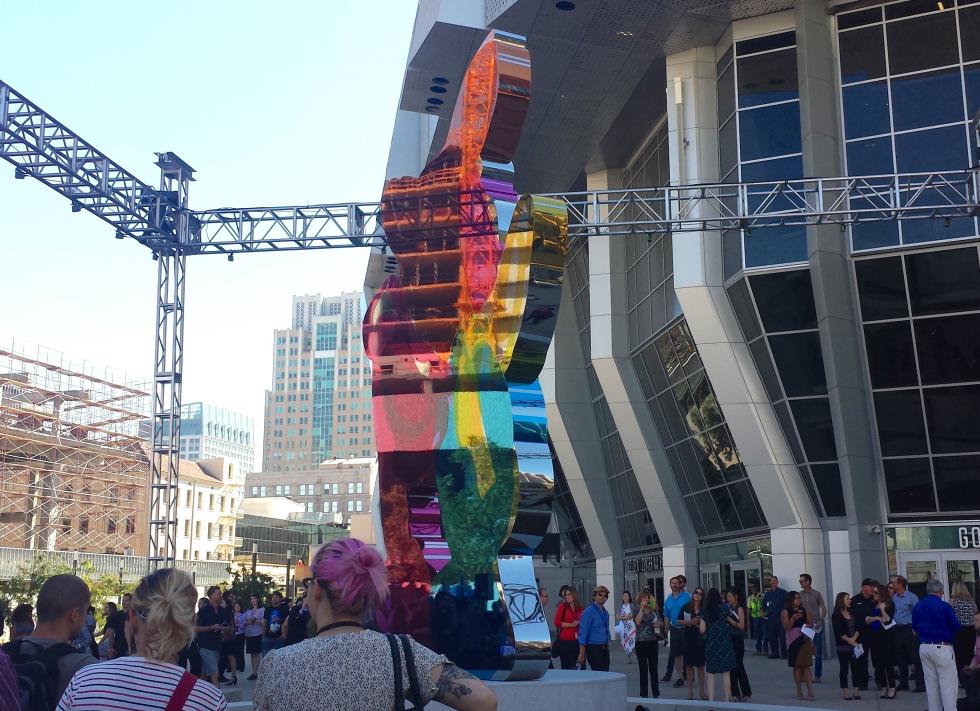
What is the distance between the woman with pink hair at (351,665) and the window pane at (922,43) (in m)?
23.1

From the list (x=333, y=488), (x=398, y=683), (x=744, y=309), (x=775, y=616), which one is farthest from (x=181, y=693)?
(x=333, y=488)

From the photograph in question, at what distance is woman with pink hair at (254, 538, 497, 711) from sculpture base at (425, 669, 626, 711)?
8101 mm

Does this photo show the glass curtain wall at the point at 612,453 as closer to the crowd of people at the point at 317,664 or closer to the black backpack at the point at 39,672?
the black backpack at the point at 39,672

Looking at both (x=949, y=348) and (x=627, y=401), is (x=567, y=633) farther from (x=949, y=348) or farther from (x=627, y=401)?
(x=627, y=401)

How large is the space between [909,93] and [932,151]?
1.48 m

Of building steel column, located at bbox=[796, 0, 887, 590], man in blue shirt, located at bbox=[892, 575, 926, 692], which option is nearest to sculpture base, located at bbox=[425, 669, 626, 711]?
man in blue shirt, located at bbox=[892, 575, 926, 692]

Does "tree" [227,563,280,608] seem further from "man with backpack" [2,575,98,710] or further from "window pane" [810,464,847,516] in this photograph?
"man with backpack" [2,575,98,710]

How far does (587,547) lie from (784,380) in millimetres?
18458

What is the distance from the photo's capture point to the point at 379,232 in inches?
881

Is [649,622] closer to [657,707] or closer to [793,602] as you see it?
[793,602]

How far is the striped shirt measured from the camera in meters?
3.30

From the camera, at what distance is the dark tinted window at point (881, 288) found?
23016 mm

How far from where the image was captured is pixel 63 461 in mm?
52688

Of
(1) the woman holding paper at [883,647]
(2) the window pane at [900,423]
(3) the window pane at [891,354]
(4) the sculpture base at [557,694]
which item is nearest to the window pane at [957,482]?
(2) the window pane at [900,423]
